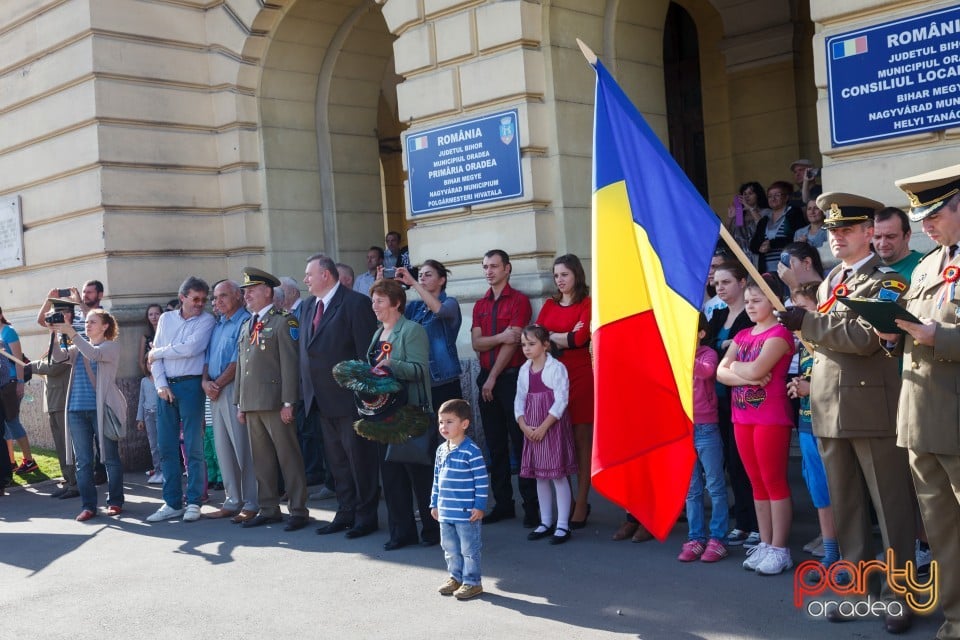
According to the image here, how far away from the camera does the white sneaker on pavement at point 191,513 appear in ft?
28.6

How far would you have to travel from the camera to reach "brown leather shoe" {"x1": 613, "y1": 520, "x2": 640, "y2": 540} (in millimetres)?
6816

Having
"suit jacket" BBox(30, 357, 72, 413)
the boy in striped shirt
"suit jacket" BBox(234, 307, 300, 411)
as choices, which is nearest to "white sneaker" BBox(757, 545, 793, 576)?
the boy in striped shirt

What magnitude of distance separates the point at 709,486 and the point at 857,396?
5.19 feet

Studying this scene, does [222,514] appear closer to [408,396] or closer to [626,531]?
Answer: [408,396]

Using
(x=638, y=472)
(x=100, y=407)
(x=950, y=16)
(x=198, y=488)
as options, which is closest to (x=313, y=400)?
(x=198, y=488)

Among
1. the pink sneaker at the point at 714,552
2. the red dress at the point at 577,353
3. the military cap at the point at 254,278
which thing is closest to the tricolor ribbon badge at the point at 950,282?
the pink sneaker at the point at 714,552

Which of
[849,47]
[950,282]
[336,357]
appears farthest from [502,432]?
[950,282]

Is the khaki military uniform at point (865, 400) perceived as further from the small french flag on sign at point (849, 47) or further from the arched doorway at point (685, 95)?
the arched doorway at point (685, 95)

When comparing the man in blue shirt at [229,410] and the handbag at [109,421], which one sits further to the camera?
the handbag at [109,421]

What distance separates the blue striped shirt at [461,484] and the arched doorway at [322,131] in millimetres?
6839

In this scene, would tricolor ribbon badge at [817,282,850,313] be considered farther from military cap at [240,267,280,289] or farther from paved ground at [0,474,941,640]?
military cap at [240,267,280,289]

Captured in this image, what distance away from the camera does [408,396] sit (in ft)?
23.1

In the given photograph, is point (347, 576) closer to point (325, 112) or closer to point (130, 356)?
point (130, 356)

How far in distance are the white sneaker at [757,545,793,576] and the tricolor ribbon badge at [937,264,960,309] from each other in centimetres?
200
